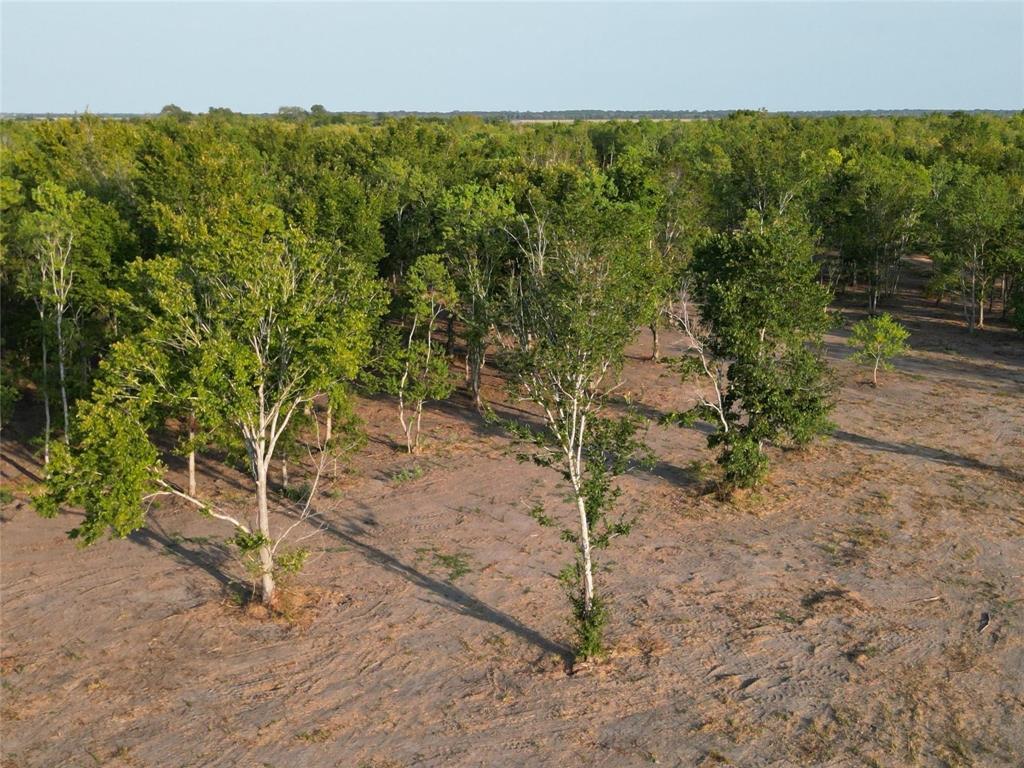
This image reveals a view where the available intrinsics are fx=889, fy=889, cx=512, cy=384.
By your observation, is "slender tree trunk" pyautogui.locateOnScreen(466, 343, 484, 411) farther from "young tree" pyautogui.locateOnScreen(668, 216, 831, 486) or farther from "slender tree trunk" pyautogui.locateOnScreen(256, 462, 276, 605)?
"slender tree trunk" pyautogui.locateOnScreen(256, 462, 276, 605)

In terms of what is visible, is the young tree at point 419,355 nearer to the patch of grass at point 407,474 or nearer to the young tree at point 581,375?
the patch of grass at point 407,474

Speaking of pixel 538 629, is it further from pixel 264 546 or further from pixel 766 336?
pixel 766 336

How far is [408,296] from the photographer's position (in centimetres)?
3497

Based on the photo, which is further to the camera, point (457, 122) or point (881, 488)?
point (457, 122)

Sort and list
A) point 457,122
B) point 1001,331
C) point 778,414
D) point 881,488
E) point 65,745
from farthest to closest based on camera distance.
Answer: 1. point 457,122
2. point 1001,331
3. point 881,488
4. point 778,414
5. point 65,745

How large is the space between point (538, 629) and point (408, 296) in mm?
17272

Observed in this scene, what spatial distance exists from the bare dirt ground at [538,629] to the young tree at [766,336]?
A: 2.46 meters

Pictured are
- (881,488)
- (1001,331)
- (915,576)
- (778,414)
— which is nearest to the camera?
(915,576)

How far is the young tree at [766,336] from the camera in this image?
2673 centimetres

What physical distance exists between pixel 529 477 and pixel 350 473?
644 cm

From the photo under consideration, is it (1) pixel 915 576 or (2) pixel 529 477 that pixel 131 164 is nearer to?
(2) pixel 529 477

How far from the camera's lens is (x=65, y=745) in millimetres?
17281

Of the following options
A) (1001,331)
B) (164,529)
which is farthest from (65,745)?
(1001,331)

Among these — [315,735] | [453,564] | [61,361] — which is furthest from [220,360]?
[61,361]
